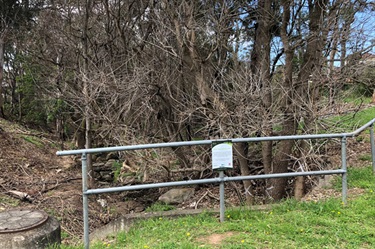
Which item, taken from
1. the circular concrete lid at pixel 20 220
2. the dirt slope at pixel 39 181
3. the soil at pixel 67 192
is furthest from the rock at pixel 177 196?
the circular concrete lid at pixel 20 220

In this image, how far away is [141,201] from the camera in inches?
374

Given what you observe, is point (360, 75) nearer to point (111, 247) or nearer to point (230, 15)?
point (230, 15)

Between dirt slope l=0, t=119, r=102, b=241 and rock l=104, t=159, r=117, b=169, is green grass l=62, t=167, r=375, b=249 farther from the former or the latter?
rock l=104, t=159, r=117, b=169

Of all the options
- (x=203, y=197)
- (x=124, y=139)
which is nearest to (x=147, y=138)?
(x=124, y=139)

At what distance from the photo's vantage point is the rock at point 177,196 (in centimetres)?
853

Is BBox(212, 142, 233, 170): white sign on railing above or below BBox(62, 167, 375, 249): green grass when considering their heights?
above

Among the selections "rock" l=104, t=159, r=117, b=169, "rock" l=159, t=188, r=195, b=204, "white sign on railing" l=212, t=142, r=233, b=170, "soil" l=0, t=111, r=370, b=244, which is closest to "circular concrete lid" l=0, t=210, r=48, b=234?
"soil" l=0, t=111, r=370, b=244

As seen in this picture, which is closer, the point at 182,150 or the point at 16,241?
the point at 16,241

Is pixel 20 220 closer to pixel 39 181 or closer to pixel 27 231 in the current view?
pixel 27 231

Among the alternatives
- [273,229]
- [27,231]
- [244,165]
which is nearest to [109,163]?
[244,165]

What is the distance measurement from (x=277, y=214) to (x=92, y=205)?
5664 millimetres

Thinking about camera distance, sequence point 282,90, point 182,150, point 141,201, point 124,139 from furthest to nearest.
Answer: point 141,201 < point 182,150 < point 124,139 < point 282,90

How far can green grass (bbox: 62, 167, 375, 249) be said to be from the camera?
3.64 meters

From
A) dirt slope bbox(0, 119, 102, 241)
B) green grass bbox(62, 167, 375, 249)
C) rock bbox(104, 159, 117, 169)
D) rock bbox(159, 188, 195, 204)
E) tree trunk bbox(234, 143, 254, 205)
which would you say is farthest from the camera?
rock bbox(104, 159, 117, 169)
